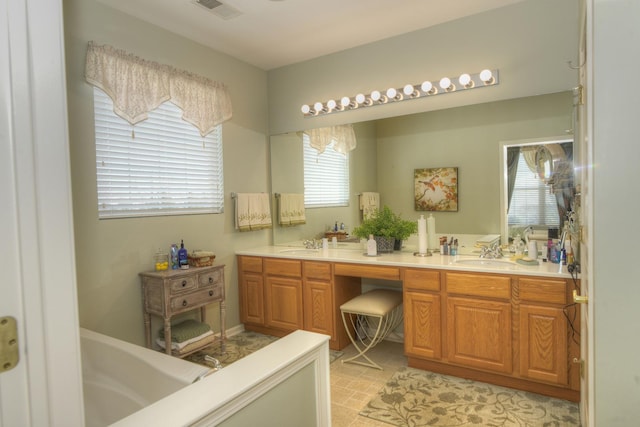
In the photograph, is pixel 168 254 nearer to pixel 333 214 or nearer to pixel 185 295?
pixel 185 295

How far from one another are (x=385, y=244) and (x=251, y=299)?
1472 mm

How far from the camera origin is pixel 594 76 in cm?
125

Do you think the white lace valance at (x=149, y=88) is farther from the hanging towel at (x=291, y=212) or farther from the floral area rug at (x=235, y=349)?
the floral area rug at (x=235, y=349)

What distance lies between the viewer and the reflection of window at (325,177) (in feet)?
12.5

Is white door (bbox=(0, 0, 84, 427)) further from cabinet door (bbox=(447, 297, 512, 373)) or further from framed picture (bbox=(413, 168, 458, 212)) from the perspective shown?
framed picture (bbox=(413, 168, 458, 212))

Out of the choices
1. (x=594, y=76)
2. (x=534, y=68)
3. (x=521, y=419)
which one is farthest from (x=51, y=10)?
(x=534, y=68)

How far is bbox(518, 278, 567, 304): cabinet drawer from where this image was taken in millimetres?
2385

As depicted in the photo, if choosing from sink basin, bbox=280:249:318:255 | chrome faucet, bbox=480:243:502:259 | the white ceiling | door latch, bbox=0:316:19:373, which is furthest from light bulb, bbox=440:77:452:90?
door latch, bbox=0:316:19:373

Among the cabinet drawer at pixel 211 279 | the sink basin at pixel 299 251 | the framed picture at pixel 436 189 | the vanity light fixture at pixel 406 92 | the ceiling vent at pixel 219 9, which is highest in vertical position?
the ceiling vent at pixel 219 9

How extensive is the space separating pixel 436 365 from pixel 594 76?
2301 millimetres

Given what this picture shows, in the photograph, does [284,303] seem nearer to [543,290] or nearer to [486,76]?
[543,290]

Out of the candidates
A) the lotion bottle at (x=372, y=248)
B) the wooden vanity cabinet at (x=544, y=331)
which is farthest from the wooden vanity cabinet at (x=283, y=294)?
the wooden vanity cabinet at (x=544, y=331)

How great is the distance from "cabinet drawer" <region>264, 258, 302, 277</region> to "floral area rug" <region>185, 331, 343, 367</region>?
0.67 m

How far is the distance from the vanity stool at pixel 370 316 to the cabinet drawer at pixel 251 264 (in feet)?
3.18
